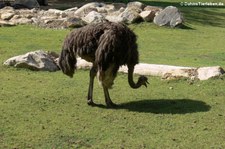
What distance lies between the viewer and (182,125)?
753 cm

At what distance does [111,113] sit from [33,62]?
3.09m

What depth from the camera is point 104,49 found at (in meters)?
7.89

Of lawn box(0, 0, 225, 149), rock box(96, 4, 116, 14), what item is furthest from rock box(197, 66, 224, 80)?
rock box(96, 4, 116, 14)

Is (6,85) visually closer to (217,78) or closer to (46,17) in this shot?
(217,78)

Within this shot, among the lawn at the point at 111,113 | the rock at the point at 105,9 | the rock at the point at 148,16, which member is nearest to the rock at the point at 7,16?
the rock at the point at 105,9

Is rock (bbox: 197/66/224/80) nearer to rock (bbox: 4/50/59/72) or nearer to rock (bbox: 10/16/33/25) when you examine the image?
rock (bbox: 4/50/59/72)

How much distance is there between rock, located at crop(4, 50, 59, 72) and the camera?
10609mm

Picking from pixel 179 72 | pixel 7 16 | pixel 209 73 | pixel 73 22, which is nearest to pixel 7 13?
pixel 7 16

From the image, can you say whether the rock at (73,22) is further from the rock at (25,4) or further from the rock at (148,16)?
the rock at (25,4)

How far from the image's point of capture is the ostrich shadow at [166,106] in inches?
324

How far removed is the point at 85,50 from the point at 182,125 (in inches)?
72.0

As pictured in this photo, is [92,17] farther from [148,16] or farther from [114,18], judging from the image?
[148,16]

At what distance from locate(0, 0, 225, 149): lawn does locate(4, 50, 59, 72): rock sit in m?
0.16

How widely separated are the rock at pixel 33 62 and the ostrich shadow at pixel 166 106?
102 inches
